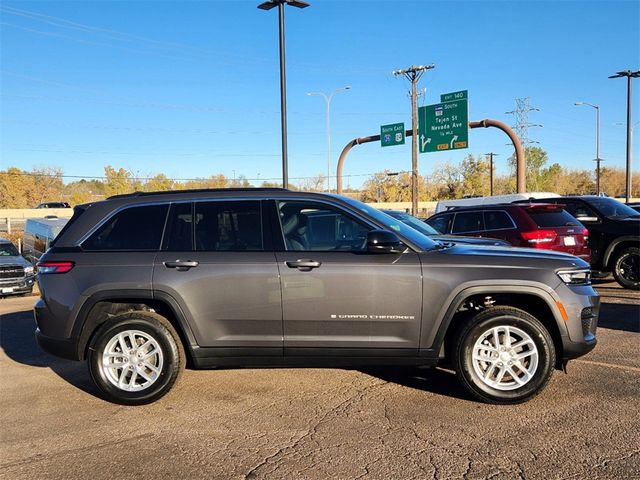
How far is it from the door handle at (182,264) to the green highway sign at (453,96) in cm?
2611

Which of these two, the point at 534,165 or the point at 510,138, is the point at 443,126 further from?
the point at 534,165

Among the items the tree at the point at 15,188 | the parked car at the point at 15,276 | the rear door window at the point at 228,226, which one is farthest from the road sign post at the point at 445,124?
the tree at the point at 15,188

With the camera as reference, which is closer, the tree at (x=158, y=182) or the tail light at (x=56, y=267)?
the tail light at (x=56, y=267)

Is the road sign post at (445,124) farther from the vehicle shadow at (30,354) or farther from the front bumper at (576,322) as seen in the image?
the front bumper at (576,322)

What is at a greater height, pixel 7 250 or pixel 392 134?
pixel 392 134

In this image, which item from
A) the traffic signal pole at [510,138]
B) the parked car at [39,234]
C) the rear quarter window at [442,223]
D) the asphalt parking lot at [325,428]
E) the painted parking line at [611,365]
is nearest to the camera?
the asphalt parking lot at [325,428]

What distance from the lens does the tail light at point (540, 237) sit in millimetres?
9297

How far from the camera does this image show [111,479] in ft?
11.1

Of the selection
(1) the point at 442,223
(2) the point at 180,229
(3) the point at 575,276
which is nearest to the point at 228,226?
(2) the point at 180,229

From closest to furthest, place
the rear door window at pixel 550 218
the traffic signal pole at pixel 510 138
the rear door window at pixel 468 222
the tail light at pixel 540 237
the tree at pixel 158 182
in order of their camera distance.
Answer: the tail light at pixel 540 237 → the rear door window at pixel 550 218 → the rear door window at pixel 468 222 → the traffic signal pole at pixel 510 138 → the tree at pixel 158 182

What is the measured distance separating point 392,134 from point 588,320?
2854 centimetres

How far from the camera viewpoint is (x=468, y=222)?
10680 millimetres

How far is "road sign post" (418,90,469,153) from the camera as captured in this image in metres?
28.2

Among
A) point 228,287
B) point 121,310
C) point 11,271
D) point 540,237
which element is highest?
point 540,237
